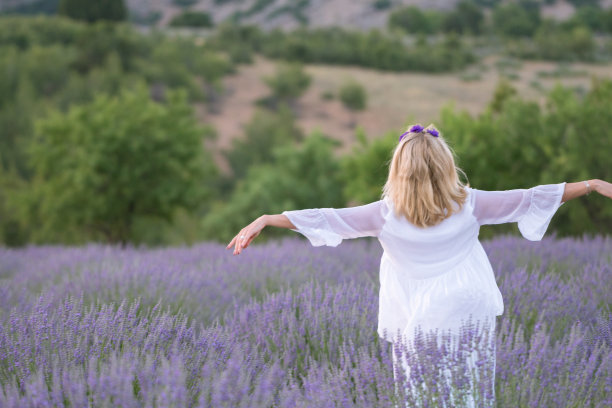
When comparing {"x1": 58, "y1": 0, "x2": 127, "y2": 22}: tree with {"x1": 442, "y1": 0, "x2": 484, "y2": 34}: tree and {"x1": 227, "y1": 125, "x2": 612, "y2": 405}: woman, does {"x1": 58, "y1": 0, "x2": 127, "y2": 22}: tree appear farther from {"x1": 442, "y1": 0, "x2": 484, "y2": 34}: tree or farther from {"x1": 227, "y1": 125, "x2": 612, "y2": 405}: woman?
{"x1": 227, "y1": 125, "x2": 612, "y2": 405}: woman

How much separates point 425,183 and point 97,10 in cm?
5167

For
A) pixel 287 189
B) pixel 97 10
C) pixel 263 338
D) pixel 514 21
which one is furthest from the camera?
pixel 514 21

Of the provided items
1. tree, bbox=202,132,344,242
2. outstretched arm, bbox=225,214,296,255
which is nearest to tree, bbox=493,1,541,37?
tree, bbox=202,132,344,242

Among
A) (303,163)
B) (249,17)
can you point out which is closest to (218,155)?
(303,163)

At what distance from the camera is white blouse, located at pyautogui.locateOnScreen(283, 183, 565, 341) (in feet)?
8.36

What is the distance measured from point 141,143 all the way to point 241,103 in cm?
3163

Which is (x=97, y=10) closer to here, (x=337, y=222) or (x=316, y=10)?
(x=316, y=10)

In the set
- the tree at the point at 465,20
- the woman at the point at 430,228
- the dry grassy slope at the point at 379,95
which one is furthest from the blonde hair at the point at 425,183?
the tree at the point at 465,20

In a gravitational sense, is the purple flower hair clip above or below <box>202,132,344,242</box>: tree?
above

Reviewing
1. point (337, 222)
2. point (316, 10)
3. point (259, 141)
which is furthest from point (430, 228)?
point (316, 10)

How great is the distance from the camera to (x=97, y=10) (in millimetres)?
49031

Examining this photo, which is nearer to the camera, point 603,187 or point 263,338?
point 603,187

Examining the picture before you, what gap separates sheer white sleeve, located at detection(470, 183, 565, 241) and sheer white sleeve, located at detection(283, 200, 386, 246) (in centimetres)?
42

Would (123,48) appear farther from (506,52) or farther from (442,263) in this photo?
(442,263)
